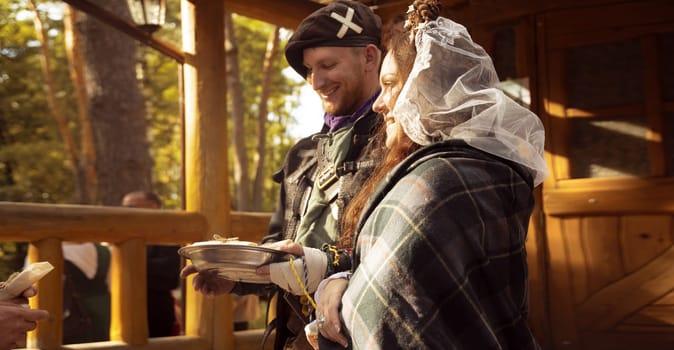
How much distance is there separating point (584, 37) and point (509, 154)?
11.3 ft

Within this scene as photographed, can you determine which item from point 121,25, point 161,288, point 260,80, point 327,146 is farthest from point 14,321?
point 260,80

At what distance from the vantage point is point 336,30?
3410mm

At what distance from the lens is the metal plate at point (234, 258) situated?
2.85 m

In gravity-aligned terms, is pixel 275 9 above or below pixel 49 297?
above

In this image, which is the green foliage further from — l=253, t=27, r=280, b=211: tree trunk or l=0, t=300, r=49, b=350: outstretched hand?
l=0, t=300, r=49, b=350: outstretched hand

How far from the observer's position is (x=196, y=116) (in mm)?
5660

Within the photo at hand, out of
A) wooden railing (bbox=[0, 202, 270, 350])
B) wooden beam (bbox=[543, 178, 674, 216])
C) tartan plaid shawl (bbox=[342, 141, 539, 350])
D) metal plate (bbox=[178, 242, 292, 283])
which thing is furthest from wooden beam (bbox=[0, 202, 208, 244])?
tartan plaid shawl (bbox=[342, 141, 539, 350])

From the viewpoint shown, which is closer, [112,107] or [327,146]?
[327,146]

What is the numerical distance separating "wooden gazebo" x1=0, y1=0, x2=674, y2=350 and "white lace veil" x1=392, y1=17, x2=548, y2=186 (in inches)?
115

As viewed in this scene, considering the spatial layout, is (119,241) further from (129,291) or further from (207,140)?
(207,140)

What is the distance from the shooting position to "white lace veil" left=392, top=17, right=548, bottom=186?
253 centimetres

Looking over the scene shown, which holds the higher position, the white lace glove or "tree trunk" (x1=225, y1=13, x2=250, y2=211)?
"tree trunk" (x1=225, y1=13, x2=250, y2=211)

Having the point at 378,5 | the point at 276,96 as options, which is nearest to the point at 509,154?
the point at 378,5

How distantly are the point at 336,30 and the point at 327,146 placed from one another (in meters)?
0.44
